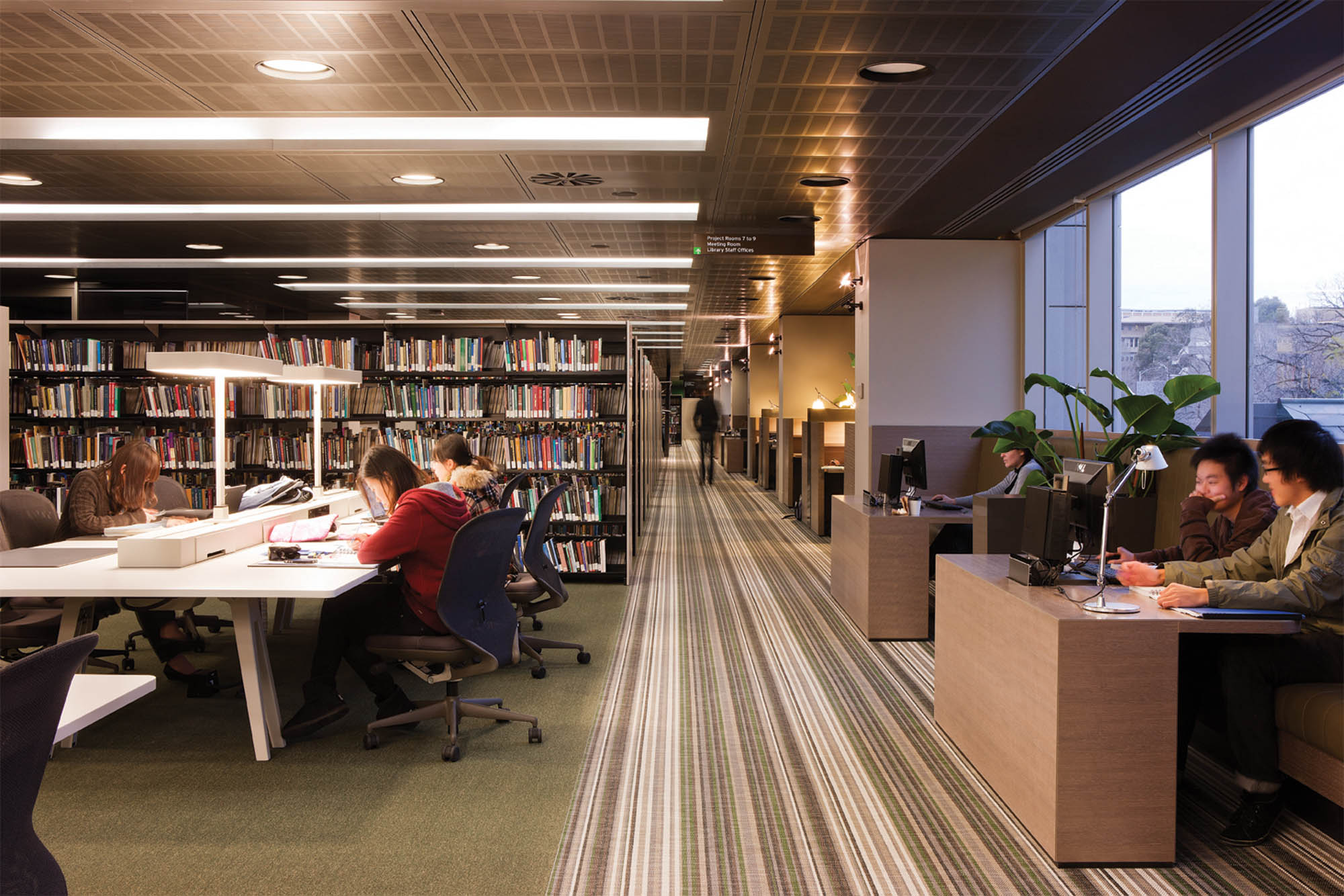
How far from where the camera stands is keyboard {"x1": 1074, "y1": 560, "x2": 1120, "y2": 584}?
3.33 metres

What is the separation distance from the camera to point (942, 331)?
7.88 metres

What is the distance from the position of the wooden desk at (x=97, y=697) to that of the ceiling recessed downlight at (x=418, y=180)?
4.47 m

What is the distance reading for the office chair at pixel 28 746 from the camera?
141 cm

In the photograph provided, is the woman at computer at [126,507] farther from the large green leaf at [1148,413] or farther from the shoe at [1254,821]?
the large green leaf at [1148,413]

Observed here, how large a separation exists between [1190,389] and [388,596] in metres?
4.30

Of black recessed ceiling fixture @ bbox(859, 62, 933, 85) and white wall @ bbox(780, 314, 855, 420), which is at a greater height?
black recessed ceiling fixture @ bbox(859, 62, 933, 85)

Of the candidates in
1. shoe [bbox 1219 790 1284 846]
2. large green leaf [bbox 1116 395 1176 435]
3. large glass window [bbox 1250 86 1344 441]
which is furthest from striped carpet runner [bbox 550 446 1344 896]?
large glass window [bbox 1250 86 1344 441]

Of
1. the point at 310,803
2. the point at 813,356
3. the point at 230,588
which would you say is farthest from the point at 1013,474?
the point at 813,356

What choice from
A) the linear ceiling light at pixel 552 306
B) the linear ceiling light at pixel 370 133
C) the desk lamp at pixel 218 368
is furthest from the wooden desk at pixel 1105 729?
the linear ceiling light at pixel 552 306

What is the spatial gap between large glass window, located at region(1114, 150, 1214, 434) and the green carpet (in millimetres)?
4298

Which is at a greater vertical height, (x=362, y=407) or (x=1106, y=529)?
(x=362, y=407)

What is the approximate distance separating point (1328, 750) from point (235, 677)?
5.02m

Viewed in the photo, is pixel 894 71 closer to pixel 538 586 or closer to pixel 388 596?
pixel 538 586

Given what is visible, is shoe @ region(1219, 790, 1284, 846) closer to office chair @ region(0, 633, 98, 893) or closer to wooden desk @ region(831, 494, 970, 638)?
wooden desk @ region(831, 494, 970, 638)
